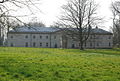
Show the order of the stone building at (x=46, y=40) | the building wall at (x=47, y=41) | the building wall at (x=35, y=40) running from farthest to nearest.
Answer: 1. the building wall at (x=35, y=40)
2. the building wall at (x=47, y=41)
3. the stone building at (x=46, y=40)

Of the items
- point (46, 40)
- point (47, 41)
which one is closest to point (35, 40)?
point (46, 40)

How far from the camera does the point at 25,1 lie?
14578 mm

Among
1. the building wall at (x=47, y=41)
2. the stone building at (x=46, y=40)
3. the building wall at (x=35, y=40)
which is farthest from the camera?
the building wall at (x=35, y=40)

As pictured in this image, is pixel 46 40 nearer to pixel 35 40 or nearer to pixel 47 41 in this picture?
pixel 47 41

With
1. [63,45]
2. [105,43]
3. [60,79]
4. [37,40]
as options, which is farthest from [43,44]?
[60,79]

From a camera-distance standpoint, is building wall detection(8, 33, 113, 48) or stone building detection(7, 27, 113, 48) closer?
stone building detection(7, 27, 113, 48)

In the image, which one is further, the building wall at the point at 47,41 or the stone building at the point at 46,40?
the building wall at the point at 47,41

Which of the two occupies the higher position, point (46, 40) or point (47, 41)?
point (46, 40)

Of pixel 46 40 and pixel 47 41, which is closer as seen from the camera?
pixel 46 40

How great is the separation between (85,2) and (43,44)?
3648 cm

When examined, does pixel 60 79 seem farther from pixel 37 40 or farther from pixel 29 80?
pixel 37 40

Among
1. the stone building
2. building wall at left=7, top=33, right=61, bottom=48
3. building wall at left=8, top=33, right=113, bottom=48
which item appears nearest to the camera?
the stone building

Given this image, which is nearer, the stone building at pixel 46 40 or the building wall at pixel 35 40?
the stone building at pixel 46 40

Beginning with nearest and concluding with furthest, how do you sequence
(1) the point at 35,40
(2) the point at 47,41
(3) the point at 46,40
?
(1) the point at 35,40
(3) the point at 46,40
(2) the point at 47,41
